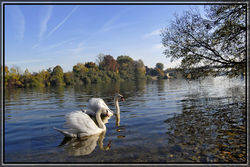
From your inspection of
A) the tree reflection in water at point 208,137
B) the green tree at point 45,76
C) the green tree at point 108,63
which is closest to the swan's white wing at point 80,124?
the tree reflection in water at point 208,137

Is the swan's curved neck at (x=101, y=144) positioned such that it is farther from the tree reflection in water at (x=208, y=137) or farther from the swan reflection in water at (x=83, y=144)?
the tree reflection in water at (x=208, y=137)

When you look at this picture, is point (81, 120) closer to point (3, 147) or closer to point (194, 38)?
point (3, 147)

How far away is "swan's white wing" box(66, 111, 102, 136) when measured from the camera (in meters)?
8.27

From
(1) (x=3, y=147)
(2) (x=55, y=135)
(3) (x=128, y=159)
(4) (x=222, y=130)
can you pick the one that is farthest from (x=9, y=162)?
(4) (x=222, y=130)

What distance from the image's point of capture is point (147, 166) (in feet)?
19.3

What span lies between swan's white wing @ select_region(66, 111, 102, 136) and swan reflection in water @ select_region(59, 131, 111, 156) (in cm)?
28

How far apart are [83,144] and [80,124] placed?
3.03 feet

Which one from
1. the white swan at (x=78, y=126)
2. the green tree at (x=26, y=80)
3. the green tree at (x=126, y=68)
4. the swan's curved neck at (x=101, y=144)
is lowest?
the swan's curved neck at (x=101, y=144)

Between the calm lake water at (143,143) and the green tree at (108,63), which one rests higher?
the green tree at (108,63)

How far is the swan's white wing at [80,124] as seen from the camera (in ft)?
27.1

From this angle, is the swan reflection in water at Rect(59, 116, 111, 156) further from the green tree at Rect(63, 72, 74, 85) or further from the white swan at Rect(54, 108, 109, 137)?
the green tree at Rect(63, 72, 74, 85)

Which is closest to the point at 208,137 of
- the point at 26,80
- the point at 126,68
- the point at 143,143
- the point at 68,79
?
the point at 143,143

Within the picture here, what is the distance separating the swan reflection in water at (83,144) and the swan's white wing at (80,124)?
0.90 feet

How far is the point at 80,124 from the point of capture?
27.5 feet
